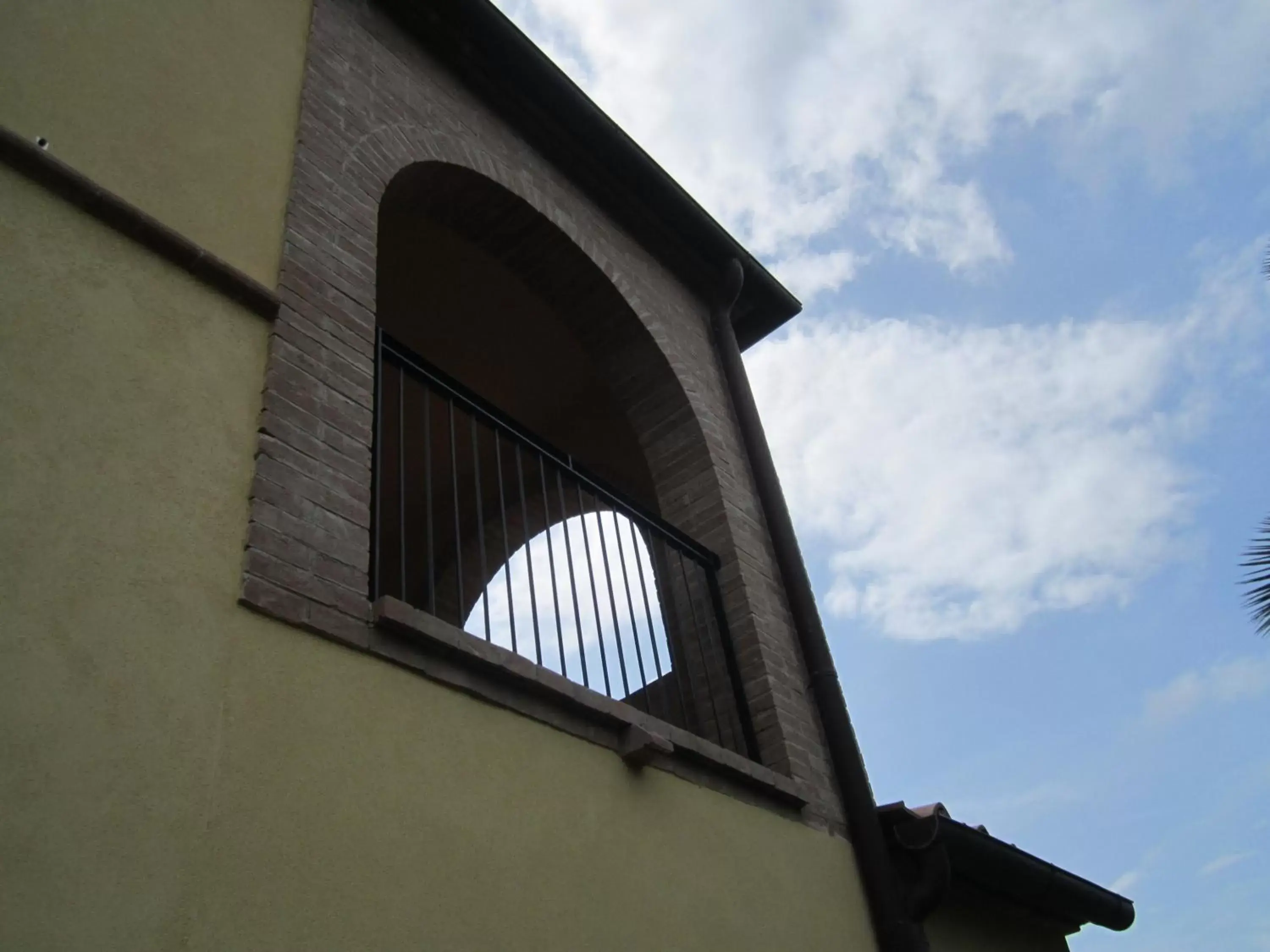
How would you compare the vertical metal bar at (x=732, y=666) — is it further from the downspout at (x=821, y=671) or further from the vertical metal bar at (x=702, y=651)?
the downspout at (x=821, y=671)

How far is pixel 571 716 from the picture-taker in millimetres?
3307

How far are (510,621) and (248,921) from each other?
1470mm

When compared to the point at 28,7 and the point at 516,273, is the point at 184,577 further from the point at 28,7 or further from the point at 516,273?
the point at 516,273

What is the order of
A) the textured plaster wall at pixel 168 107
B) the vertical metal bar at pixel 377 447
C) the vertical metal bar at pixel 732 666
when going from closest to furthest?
the textured plaster wall at pixel 168 107, the vertical metal bar at pixel 377 447, the vertical metal bar at pixel 732 666

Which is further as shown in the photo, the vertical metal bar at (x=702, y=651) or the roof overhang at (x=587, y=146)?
the roof overhang at (x=587, y=146)

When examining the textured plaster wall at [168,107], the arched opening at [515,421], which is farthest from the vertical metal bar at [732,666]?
the textured plaster wall at [168,107]

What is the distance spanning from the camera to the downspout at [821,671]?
13.9 feet

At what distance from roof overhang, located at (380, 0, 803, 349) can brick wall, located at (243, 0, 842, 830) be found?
4.5 inches

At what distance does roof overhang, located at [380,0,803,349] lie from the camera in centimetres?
523

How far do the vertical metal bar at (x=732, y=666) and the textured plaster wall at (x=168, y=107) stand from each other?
247 centimetres

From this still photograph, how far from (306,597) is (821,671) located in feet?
9.22

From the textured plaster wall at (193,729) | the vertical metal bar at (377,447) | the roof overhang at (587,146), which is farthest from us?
the roof overhang at (587,146)

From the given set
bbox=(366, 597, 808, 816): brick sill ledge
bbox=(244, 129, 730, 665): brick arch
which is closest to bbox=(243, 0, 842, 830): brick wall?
bbox=(244, 129, 730, 665): brick arch

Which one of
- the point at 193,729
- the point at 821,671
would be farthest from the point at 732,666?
the point at 193,729
